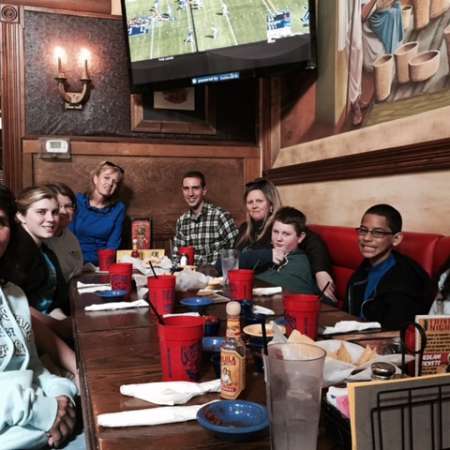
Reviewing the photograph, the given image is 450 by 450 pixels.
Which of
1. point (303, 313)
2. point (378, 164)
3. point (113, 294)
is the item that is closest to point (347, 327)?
point (303, 313)

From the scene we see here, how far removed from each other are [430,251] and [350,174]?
986mm

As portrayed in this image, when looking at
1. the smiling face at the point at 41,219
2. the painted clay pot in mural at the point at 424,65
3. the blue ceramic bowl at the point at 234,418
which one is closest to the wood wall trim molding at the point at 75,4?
the smiling face at the point at 41,219

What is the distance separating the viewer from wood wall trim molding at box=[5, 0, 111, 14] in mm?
3705

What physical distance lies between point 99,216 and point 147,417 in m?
3.08

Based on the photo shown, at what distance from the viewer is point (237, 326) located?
1111 millimetres

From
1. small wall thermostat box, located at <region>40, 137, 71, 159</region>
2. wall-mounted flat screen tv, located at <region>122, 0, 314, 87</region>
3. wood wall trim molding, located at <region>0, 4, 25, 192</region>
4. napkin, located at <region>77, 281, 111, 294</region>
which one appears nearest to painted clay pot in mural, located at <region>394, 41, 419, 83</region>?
wall-mounted flat screen tv, located at <region>122, 0, 314, 87</region>

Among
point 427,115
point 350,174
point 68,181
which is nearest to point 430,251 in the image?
point 427,115

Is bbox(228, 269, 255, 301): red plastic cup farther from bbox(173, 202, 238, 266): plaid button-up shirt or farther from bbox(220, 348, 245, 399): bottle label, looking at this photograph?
bbox(173, 202, 238, 266): plaid button-up shirt

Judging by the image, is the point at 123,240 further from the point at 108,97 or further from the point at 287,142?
the point at 287,142

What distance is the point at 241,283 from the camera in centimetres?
165

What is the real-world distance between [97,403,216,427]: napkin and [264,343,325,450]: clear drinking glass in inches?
6.5

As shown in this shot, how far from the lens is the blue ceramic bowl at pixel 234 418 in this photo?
2.29 feet

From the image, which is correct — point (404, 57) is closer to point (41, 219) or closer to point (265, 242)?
point (265, 242)

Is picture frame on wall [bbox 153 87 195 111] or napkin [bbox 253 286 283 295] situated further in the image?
picture frame on wall [bbox 153 87 195 111]
